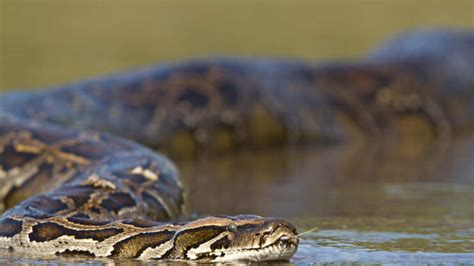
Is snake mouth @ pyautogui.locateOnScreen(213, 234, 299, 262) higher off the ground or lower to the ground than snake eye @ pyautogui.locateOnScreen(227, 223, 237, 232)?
lower

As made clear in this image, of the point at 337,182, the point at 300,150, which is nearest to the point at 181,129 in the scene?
the point at 300,150

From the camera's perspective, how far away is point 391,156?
507 inches

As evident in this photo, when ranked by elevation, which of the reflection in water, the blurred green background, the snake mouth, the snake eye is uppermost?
the blurred green background

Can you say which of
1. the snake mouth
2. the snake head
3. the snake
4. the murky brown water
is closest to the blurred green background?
the murky brown water

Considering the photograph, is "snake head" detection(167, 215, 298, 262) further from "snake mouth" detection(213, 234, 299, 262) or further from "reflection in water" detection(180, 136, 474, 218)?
"reflection in water" detection(180, 136, 474, 218)

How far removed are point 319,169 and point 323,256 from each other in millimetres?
5180

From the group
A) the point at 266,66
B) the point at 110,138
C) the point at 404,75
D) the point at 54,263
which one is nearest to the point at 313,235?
the point at 54,263

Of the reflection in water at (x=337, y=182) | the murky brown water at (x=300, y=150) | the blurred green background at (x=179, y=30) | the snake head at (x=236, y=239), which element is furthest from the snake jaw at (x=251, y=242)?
the blurred green background at (x=179, y=30)

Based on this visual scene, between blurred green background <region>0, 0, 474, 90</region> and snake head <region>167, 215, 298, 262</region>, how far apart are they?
10242 mm

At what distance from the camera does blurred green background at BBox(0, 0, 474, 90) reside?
1831 cm

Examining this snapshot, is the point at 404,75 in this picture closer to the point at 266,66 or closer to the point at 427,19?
the point at 266,66

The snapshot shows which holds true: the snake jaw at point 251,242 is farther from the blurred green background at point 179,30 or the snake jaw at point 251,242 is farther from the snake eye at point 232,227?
the blurred green background at point 179,30

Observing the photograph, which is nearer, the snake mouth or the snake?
the snake mouth

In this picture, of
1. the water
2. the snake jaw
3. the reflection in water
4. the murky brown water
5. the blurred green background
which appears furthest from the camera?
the blurred green background
